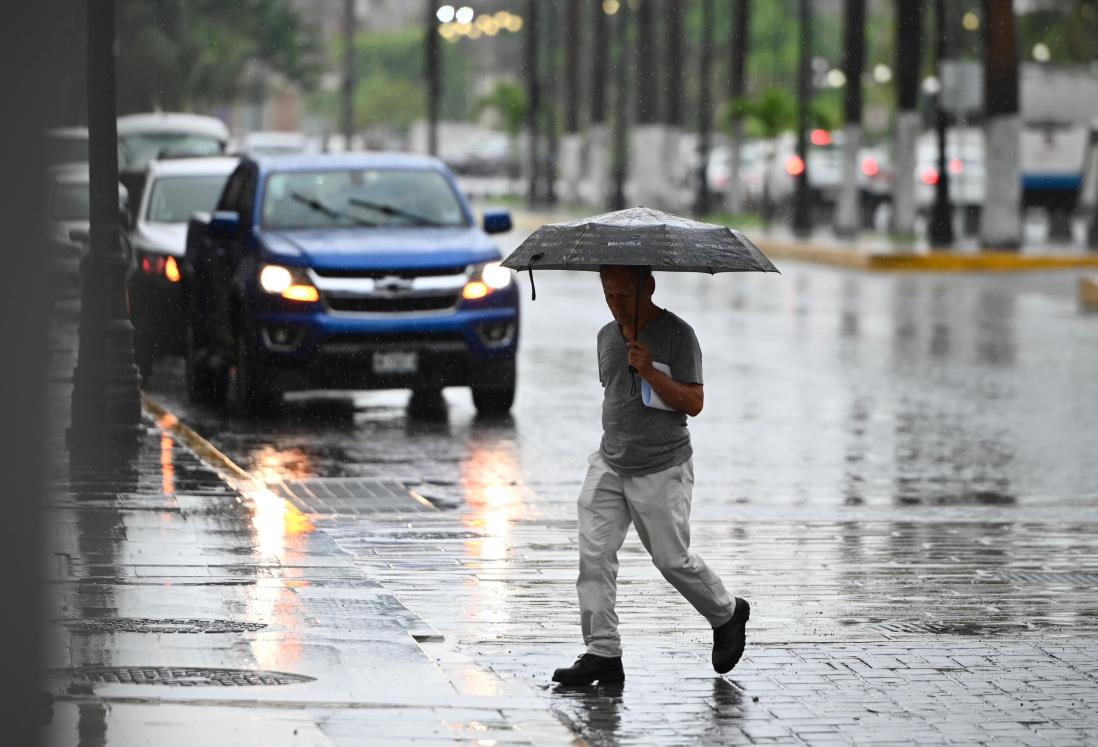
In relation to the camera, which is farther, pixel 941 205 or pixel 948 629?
pixel 941 205

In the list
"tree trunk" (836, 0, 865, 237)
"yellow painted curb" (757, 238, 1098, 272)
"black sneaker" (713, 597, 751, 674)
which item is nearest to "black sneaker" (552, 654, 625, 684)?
"black sneaker" (713, 597, 751, 674)

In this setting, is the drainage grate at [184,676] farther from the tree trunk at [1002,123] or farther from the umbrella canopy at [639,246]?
the tree trunk at [1002,123]

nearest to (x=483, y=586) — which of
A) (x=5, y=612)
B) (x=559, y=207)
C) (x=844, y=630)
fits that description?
(x=844, y=630)

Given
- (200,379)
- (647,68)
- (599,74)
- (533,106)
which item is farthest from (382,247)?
(533,106)

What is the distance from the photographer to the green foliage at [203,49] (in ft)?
153

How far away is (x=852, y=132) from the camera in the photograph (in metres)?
42.8

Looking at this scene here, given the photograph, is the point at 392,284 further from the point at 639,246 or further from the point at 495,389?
the point at 639,246

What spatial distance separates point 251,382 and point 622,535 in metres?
8.23

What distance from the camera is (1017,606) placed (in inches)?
329

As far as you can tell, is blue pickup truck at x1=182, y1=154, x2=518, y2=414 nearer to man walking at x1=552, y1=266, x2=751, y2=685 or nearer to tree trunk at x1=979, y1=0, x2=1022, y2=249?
man walking at x1=552, y1=266, x2=751, y2=685

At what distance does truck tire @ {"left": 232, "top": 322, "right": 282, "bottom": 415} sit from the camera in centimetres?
1461

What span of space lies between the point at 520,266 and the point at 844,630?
1909 millimetres

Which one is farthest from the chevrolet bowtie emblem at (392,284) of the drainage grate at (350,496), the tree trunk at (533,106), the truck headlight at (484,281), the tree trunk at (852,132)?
the tree trunk at (533,106)

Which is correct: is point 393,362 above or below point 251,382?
above
